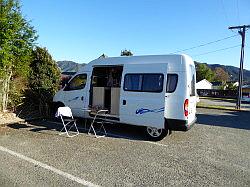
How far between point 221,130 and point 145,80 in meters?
4.56

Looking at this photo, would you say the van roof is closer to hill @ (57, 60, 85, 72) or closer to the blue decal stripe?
the blue decal stripe

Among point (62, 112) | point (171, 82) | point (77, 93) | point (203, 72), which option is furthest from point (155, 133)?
point (203, 72)

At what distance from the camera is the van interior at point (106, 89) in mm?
9797

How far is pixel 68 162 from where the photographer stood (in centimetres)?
594

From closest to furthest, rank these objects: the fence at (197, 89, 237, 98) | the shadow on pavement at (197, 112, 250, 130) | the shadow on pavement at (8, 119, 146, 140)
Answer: the shadow on pavement at (8, 119, 146, 140)
the shadow on pavement at (197, 112, 250, 130)
the fence at (197, 89, 237, 98)

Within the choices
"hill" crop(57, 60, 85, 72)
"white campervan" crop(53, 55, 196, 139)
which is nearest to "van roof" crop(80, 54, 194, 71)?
"white campervan" crop(53, 55, 196, 139)

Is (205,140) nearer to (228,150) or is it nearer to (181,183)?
(228,150)

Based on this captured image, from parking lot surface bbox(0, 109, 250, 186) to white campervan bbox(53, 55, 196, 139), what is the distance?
645 millimetres

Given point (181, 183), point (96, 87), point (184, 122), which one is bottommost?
point (181, 183)

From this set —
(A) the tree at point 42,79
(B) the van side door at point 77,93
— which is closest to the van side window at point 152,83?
(B) the van side door at point 77,93

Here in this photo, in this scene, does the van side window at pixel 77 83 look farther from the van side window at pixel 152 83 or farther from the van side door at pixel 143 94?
the van side window at pixel 152 83

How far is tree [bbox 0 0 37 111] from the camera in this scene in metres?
9.71

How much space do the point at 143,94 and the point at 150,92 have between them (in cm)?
26

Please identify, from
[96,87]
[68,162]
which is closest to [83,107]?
[96,87]
